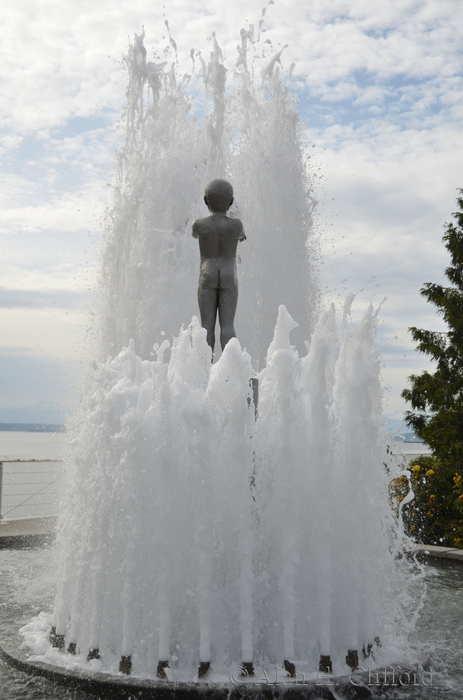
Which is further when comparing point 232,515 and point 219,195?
point 219,195

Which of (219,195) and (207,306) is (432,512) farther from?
(219,195)

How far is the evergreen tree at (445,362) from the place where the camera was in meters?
14.5

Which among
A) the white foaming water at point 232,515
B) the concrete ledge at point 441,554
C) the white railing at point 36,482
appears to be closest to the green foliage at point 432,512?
the concrete ledge at point 441,554

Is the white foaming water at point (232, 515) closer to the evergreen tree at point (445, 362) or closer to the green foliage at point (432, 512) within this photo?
the green foliage at point (432, 512)

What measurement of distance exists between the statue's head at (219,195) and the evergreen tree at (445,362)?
968 centimetres

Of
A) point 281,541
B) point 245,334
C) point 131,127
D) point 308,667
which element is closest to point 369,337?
point 281,541

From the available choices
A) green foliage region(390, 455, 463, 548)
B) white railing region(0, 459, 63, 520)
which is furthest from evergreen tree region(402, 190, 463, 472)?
white railing region(0, 459, 63, 520)

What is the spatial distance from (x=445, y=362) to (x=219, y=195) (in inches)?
478

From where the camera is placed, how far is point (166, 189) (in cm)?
1262

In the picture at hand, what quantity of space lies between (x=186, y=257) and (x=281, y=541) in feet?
29.3

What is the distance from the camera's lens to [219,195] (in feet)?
19.7

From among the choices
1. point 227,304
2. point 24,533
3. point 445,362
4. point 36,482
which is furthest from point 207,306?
point 445,362

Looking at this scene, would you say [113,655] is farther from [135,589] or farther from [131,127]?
[131,127]

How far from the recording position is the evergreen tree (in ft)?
47.5
